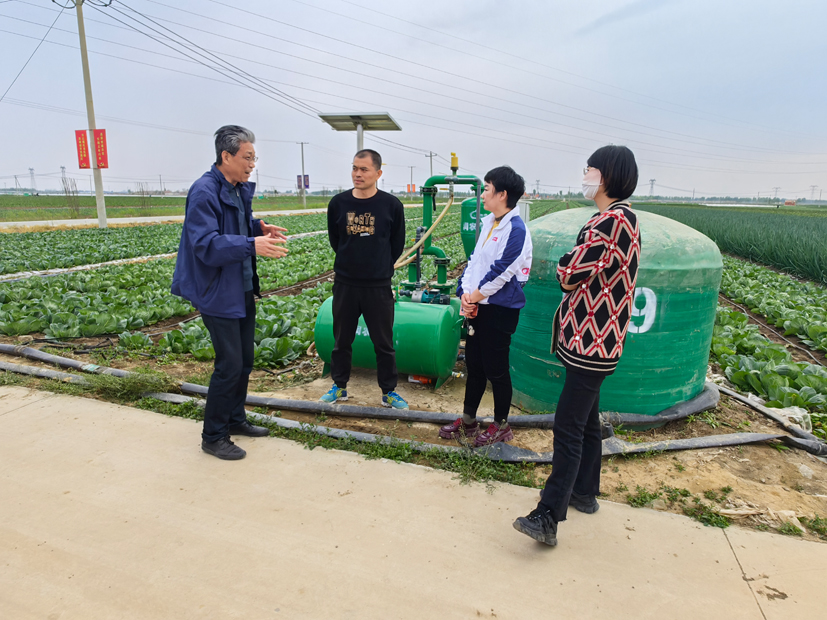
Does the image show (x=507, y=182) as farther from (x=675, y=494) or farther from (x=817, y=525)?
(x=817, y=525)

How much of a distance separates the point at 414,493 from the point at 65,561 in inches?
66.9

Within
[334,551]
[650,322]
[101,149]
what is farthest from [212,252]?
[101,149]

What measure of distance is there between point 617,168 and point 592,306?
666 millimetres

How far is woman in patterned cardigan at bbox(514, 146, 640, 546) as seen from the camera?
2.30 metres

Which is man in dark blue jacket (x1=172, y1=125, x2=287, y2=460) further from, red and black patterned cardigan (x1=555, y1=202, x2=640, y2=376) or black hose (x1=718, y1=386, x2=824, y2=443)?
black hose (x1=718, y1=386, x2=824, y2=443)

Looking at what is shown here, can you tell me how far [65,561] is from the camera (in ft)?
7.34

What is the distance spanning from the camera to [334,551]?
7.73ft

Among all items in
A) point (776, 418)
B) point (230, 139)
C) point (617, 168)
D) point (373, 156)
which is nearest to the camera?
point (617, 168)

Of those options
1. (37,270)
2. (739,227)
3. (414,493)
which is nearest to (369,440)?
(414,493)

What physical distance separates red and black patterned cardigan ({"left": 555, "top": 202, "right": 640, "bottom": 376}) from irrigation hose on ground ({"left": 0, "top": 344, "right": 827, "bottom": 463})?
3.74ft

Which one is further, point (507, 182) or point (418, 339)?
point (418, 339)

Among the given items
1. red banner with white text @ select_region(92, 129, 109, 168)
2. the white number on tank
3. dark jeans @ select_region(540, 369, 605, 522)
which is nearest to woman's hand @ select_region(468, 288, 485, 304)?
dark jeans @ select_region(540, 369, 605, 522)

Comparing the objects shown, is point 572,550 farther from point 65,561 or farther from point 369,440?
point 65,561

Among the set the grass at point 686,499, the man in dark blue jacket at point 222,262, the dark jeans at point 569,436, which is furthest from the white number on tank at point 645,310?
the man in dark blue jacket at point 222,262
